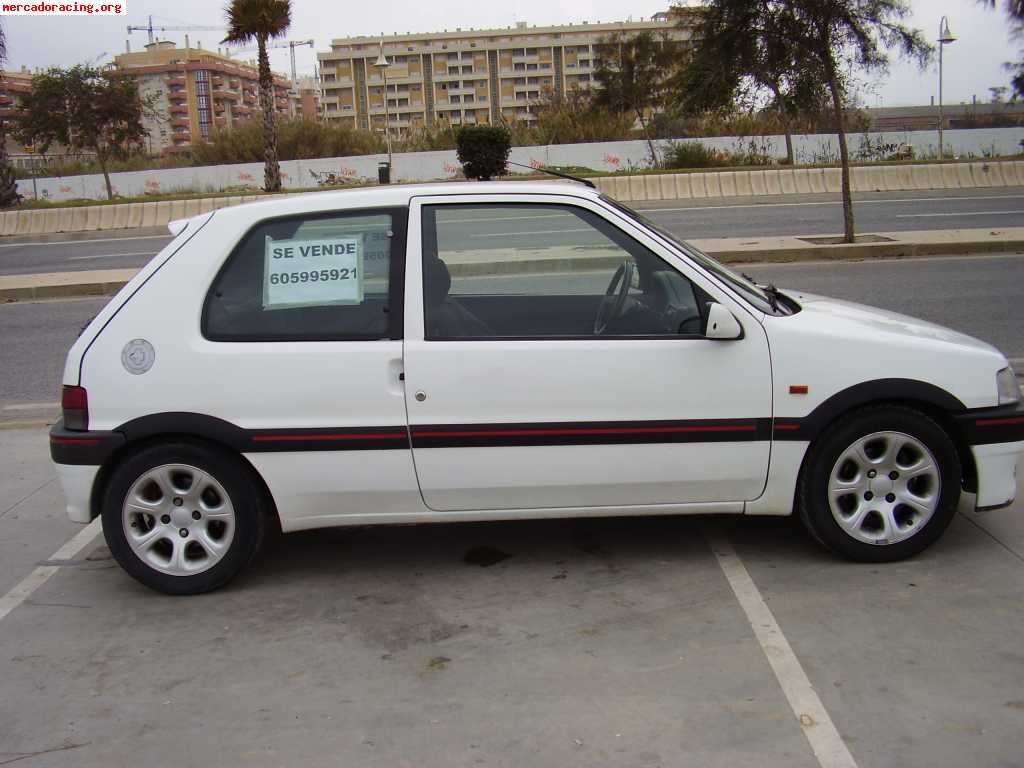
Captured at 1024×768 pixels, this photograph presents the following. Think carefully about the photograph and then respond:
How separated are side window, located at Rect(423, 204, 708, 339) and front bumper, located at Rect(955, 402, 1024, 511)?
1.21 metres

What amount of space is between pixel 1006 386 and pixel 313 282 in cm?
291

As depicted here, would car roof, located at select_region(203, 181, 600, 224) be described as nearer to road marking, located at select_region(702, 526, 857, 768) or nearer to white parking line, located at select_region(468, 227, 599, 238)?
white parking line, located at select_region(468, 227, 599, 238)

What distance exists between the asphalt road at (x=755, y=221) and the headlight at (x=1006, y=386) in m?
13.2

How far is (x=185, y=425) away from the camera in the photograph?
4234 mm

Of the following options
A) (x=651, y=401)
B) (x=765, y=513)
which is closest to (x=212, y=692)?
(x=651, y=401)

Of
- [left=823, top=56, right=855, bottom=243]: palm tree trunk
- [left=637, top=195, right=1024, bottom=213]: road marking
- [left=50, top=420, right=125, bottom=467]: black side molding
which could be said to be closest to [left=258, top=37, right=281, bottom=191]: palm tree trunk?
[left=637, top=195, right=1024, bottom=213]: road marking

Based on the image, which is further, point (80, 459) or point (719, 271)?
point (719, 271)

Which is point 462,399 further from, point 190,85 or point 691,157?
point 190,85

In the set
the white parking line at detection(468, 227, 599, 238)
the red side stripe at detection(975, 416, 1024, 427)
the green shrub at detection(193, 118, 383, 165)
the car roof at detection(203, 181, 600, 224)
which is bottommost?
the red side stripe at detection(975, 416, 1024, 427)

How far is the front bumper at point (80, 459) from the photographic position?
167 inches

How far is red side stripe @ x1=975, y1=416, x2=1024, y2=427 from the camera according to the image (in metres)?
4.32

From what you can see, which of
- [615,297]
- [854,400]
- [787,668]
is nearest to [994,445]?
[854,400]

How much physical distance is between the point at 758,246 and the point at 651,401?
11.5m

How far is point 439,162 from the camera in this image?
34.0 m
